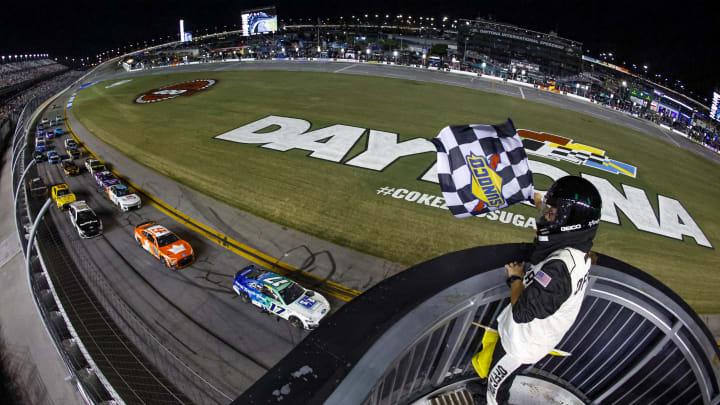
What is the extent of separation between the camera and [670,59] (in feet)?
273

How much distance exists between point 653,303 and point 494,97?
40.6 metres

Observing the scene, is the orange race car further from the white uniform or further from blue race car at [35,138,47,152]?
blue race car at [35,138,47,152]

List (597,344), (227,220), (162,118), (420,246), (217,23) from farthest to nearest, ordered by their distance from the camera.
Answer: (217,23)
(162,118)
(227,220)
(420,246)
(597,344)

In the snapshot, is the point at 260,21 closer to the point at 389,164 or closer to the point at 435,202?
the point at 389,164

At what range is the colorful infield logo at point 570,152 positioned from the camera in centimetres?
2288

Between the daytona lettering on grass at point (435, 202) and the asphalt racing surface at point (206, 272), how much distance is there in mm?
4998

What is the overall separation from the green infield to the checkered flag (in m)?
8.97

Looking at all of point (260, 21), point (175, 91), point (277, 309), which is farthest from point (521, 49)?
point (277, 309)

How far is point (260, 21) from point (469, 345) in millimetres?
97650

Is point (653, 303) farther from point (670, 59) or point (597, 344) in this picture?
point (670, 59)

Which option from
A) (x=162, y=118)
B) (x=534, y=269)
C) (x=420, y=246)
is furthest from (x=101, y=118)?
(x=534, y=269)

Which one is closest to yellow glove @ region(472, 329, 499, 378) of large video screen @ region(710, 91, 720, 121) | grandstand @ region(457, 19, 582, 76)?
large video screen @ region(710, 91, 720, 121)

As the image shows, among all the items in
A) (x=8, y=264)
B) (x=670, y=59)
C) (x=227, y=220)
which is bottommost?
(x=8, y=264)

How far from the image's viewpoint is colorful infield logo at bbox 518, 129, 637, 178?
2288cm
